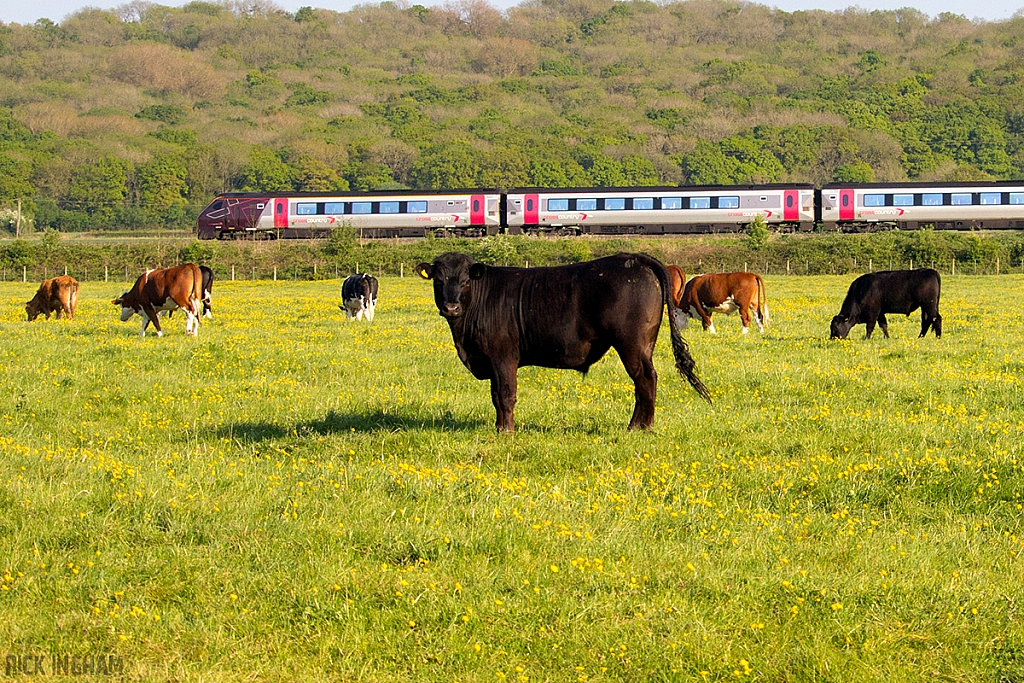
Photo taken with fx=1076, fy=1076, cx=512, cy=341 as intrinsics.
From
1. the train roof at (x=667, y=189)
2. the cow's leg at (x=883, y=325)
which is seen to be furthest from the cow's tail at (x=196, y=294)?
the train roof at (x=667, y=189)

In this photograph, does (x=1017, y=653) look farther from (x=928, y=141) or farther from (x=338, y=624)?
(x=928, y=141)

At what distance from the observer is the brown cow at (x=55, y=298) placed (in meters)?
25.2

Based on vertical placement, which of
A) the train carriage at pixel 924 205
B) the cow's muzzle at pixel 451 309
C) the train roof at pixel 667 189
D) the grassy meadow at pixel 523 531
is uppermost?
the train roof at pixel 667 189

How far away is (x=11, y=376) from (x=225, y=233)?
57.8 metres

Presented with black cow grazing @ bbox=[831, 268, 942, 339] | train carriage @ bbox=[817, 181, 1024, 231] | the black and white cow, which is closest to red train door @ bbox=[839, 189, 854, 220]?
train carriage @ bbox=[817, 181, 1024, 231]

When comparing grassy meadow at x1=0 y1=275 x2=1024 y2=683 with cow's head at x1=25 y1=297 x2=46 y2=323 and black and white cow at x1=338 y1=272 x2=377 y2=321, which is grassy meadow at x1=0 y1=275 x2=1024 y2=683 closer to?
black and white cow at x1=338 y1=272 x2=377 y2=321

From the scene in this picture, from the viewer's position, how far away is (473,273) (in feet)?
34.0

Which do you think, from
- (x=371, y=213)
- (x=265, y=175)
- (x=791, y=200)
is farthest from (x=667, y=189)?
(x=265, y=175)

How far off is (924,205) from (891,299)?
159 ft

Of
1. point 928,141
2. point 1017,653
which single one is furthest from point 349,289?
point 928,141

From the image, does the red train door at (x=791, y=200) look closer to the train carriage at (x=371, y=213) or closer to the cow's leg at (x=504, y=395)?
the train carriage at (x=371, y=213)

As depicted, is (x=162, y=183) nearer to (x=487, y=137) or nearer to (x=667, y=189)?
(x=487, y=137)

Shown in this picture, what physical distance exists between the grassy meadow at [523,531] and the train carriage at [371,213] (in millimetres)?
53959

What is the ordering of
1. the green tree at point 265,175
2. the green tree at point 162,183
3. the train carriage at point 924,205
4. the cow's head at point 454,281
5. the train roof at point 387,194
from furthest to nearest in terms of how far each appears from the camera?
1. the green tree at point 265,175
2. the green tree at point 162,183
3. the train roof at point 387,194
4. the train carriage at point 924,205
5. the cow's head at point 454,281
